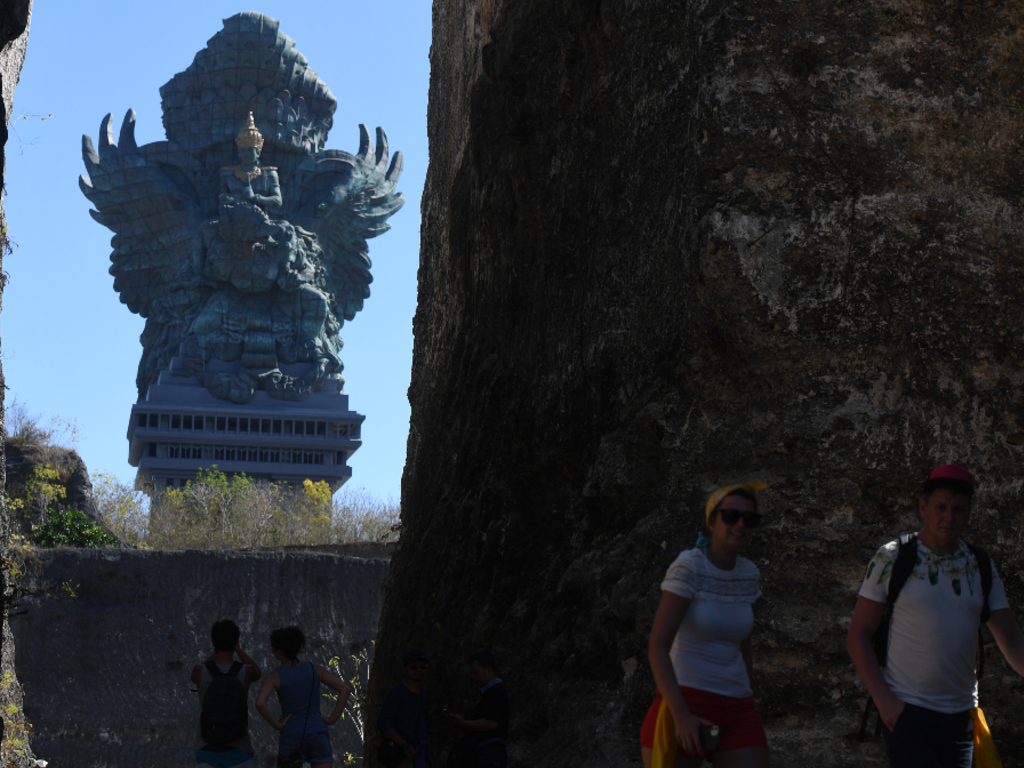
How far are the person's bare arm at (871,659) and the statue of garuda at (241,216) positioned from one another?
240 feet

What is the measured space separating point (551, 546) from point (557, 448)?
0.56 metres

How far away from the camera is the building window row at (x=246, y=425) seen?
7994 cm

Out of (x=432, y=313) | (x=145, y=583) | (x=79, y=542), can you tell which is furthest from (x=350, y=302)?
(x=432, y=313)

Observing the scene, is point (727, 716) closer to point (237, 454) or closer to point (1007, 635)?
point (1007, 635)

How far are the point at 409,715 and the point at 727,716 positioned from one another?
345cm

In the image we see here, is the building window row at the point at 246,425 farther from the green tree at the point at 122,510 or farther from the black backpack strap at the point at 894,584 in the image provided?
the black backpack strap at the point at 894,584

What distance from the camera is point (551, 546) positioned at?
7.19m

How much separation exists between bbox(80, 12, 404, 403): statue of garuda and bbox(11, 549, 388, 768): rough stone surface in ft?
178

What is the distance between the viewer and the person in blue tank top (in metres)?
6.89

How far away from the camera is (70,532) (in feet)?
107

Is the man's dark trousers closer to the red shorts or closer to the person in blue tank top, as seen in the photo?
the red shorts

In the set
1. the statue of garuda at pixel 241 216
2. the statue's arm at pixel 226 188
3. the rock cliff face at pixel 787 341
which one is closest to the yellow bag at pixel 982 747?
the rock cliff face at pixel 787 341

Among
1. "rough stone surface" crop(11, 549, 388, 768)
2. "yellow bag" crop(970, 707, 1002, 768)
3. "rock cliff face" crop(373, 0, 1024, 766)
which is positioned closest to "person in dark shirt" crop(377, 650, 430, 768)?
"rock cliff face" crop(373, 0, 1024, 766)

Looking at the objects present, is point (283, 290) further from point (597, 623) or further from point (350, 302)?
point (597, 623)
